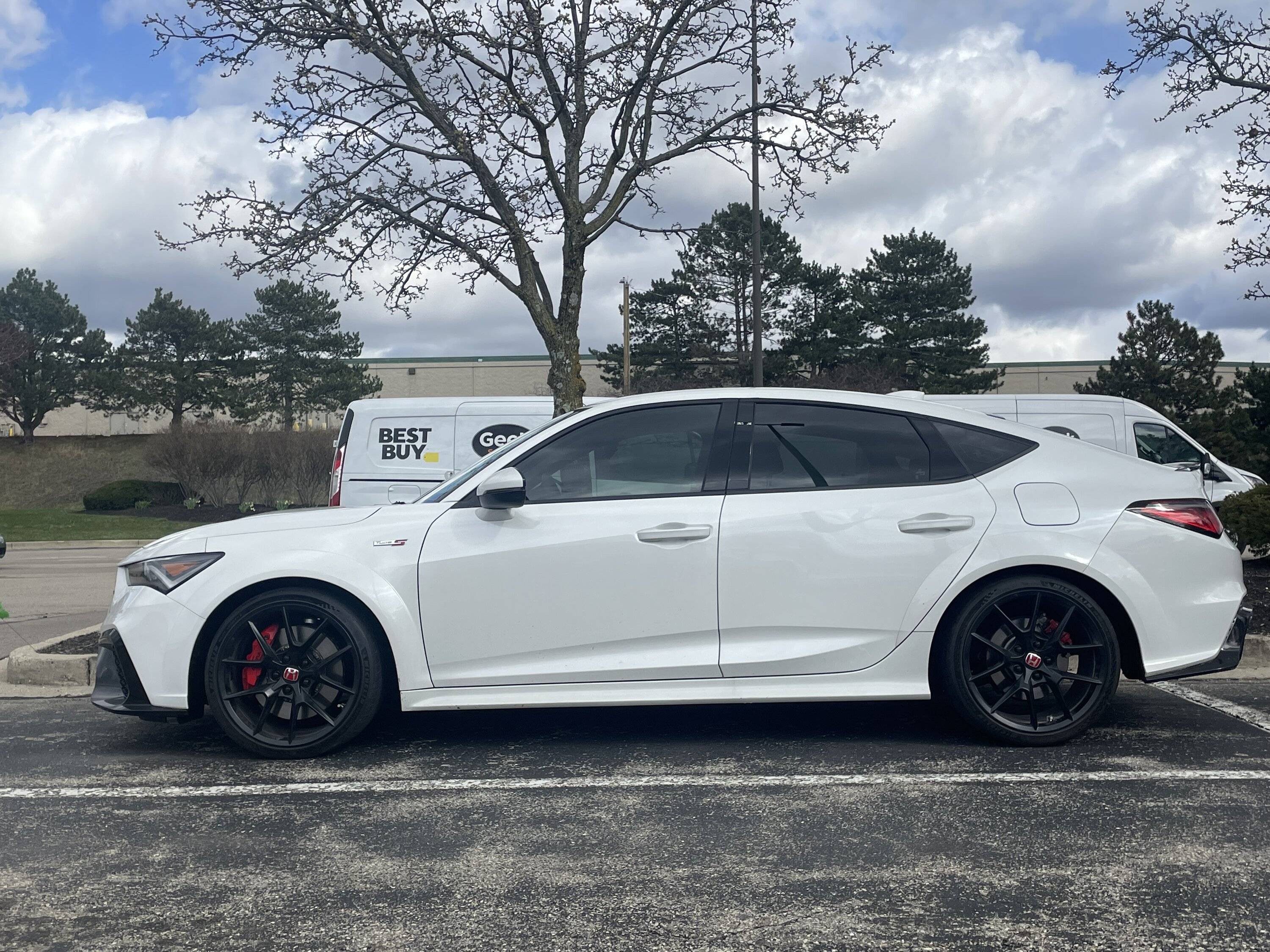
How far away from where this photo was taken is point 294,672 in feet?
15.9

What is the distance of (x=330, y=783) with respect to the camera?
4.54 metres

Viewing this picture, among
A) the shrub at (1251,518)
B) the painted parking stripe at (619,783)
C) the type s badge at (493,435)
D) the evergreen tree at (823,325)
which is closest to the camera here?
the painted parking stripe at (619,783)

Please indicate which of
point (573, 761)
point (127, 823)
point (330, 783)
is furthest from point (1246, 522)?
point (127, 823)

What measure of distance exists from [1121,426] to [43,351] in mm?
50038

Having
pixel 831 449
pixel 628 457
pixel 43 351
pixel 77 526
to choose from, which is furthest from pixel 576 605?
pixel 43 351

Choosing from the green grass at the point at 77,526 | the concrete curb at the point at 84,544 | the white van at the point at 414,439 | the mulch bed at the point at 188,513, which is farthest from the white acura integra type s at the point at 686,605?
the mulch bed at the point at 188,513

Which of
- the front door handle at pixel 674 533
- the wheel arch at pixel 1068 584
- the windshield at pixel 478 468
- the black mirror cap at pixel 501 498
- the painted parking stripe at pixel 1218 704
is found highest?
the windshield at pixel 478 468

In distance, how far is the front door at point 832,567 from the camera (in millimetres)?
4832

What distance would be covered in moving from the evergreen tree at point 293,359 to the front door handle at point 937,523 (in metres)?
47.0

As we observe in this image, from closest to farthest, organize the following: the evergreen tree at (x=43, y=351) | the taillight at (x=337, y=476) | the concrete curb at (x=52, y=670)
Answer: the concrete curb at (x=52, y=670) → the taillight at (x=337, y=476) → the evergreen tree at (x=43, y=351)

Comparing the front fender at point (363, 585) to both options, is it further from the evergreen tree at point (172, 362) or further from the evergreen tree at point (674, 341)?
the evergreen tree at point (172, 362)

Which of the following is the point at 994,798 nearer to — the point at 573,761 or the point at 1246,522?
the point at 573,761

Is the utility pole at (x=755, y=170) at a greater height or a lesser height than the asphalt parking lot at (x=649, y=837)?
greater

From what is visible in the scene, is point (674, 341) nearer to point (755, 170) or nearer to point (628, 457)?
point (755, 170)
